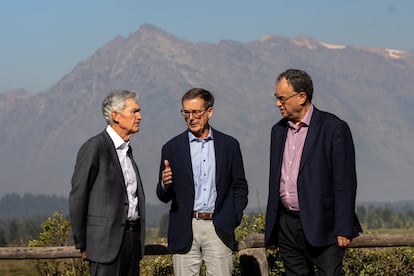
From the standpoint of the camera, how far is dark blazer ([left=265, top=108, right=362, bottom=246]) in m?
6.05

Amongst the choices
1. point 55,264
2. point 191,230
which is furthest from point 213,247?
point 55,264

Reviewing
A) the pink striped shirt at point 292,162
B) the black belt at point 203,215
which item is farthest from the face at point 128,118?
the pink striped shirt at point 292,162

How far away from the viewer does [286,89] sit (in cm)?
617

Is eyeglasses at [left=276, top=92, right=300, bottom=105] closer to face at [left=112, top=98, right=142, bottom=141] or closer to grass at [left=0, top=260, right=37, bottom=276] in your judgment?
face at [left=112, top=98, right=142, bottom=141]

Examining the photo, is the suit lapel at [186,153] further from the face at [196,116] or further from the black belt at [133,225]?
the black belt at [133,225]

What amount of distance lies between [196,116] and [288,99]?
2.41 ft

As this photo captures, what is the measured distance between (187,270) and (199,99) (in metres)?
1.36

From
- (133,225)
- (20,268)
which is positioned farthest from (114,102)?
(20,268)

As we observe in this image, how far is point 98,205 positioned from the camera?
5.96 metres

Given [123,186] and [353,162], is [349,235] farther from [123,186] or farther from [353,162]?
[123,186]

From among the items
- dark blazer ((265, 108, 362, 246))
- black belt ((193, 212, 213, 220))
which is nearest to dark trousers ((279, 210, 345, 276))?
dark blazer ((265, 108, 362, 246))

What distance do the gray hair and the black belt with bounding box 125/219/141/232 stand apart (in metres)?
0.75

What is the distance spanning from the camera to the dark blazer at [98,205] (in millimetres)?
5922

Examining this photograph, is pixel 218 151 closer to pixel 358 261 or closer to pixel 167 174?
pixel 167 174
